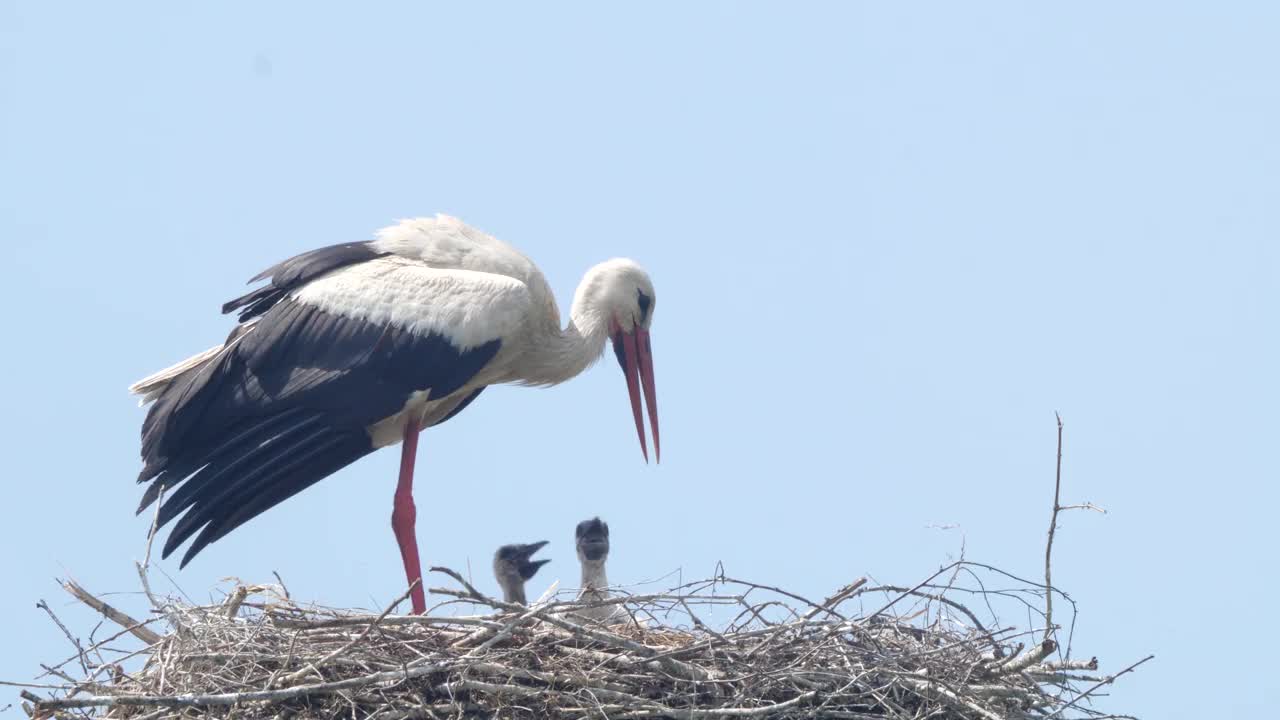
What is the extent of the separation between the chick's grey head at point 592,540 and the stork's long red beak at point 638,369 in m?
1.01

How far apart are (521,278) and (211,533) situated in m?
1.84

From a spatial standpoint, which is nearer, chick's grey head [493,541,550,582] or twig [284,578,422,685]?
twig [284,578,422,685]

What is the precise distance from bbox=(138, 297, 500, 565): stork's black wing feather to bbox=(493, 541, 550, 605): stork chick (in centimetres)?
81

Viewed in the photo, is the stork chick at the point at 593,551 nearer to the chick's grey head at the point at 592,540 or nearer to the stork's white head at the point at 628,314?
the chick's grey head at the point at 592,540

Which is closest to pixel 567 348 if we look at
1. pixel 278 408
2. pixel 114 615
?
pixel 278 408

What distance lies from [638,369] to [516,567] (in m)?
1.35

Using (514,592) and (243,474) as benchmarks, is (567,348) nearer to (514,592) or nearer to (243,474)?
(514,592)

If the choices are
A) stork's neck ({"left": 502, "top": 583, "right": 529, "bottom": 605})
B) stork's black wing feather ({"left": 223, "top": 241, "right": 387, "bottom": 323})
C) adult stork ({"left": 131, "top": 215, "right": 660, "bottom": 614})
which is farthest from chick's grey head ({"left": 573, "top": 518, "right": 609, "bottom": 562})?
stork's black wing feather ({"left": 223, "top": 241, "right": 387, "bottom": 323})

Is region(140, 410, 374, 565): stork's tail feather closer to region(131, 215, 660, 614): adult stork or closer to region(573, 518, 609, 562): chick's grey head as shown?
region(131, 215, 660, 614): adult stork

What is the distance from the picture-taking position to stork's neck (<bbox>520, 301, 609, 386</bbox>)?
954cm

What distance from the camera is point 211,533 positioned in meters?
8.78

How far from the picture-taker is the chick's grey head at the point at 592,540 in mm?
8938

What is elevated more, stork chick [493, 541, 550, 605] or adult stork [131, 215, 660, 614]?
adult stork [131, 215, 660, 614]

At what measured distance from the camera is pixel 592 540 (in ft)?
29.4
